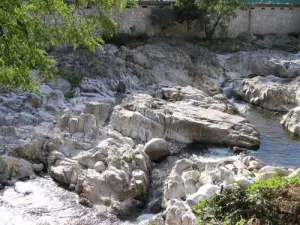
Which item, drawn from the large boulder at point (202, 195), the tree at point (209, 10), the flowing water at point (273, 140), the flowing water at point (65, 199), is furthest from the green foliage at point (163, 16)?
the large boulder at point (202, 195)

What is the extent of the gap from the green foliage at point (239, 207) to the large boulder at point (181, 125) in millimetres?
11032

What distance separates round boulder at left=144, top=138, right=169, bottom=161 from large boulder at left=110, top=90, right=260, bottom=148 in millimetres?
1272

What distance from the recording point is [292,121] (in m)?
23.5

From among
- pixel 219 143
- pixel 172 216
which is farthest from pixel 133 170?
pixel 219 143

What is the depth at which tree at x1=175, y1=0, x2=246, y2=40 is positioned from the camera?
32.8m

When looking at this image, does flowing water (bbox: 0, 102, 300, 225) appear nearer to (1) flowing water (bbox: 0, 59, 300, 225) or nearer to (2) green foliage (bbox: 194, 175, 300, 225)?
(1) flowing water (bbox: 0, 59, 300, 225)

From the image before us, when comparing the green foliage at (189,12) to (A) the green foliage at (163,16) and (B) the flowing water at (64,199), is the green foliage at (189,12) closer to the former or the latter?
(A) the green foliage at (163,16)

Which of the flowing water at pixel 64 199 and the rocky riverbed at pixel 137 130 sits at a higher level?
the rocky riverbed at pixel 137 130

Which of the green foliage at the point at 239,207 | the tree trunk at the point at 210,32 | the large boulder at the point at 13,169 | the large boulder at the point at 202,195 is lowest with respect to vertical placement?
the large boulder at the point at 13,169

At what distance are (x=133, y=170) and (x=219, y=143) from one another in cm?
603

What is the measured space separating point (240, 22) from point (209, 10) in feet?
22.1

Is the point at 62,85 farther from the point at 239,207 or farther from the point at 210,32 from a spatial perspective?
the point at 239,207

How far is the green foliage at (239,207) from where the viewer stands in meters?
8.86

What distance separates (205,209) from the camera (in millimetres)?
9586
